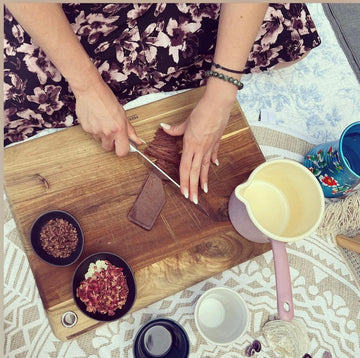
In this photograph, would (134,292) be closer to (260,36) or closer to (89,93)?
(89,93)

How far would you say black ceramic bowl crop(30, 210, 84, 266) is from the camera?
0.73 meters

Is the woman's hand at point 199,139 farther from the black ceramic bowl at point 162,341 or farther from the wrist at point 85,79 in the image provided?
the black ceramic bowl at point 162,341

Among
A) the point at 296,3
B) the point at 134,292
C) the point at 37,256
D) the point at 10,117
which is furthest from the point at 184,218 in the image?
the point at 296,3

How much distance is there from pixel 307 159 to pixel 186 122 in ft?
1.34

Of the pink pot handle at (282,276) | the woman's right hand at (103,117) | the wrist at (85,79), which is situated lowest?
the pink pot handle at (282,276)

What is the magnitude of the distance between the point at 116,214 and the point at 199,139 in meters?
0.22

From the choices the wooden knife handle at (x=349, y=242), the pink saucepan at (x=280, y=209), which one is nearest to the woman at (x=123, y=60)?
the pink saucepan at (x=280, y=209)

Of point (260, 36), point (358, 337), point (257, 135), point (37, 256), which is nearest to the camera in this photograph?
point (37, 256)

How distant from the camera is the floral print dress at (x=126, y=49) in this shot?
0.77m

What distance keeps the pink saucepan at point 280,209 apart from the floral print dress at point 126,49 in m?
0.31

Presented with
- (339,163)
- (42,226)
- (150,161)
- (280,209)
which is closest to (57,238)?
(42,226)

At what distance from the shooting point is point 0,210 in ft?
2.41

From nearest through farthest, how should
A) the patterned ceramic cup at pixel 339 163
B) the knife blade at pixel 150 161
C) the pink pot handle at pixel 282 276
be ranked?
the pink pot handle at pixel 282 276, the knife blade at pixel 150 161, the patterned ceramic cup at pixel 339 163

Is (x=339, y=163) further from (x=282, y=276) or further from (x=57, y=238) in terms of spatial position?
(x=57, y=238)
